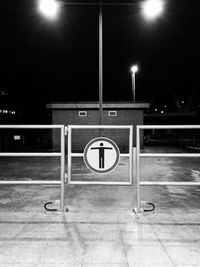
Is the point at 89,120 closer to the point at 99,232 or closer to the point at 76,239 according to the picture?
the point at 99,232

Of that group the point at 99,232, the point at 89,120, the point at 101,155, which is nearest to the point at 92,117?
the point at 89,120

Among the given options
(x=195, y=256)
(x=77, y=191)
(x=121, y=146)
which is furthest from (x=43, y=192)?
(x=121, y=146)

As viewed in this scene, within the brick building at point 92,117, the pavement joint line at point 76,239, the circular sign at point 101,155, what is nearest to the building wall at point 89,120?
the brick building at point 92,117

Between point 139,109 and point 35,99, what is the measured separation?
53703mm

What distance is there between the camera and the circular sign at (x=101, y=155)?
16.6ft

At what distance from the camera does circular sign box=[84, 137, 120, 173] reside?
199 inches

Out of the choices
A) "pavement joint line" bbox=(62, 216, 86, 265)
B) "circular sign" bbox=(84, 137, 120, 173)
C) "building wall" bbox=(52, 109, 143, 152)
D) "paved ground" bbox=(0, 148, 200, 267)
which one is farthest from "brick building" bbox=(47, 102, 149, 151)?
"pavement joint line" bbox=(62, 216, 86, 265)

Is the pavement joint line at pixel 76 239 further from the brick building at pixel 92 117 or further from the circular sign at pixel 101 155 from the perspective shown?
the brick building at pixel 92 117

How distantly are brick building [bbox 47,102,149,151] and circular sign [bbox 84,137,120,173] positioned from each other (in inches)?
728

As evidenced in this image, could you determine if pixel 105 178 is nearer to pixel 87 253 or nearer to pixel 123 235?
pixel 123 235

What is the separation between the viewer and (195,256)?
3.36 m

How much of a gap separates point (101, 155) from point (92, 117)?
19.0m

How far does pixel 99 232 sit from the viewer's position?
13.5 ft

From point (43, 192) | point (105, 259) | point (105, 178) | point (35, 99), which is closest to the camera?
point (105, 259)
